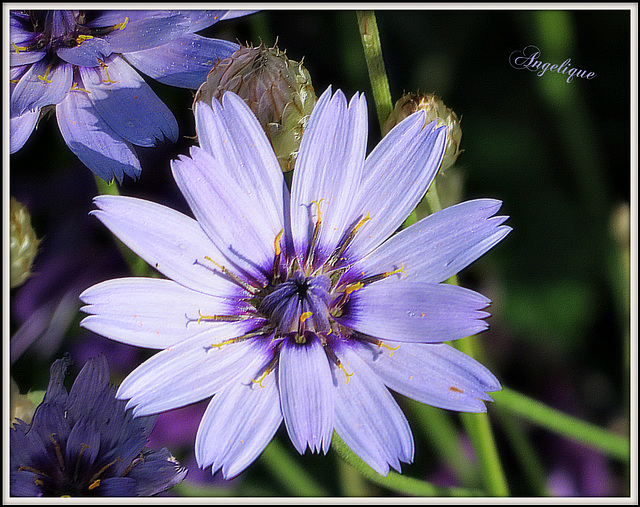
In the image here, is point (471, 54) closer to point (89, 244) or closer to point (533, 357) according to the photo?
point (533, 357)

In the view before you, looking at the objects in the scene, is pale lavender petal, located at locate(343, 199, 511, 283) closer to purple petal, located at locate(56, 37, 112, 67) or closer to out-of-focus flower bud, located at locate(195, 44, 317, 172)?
out-of-focus flower bud, located at locate(195, 44, 317, 172)

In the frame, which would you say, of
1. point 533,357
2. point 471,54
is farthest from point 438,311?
point 471,54

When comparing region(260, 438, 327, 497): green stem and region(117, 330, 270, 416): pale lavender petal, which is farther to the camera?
region(260, 438, 327, 497): green stem

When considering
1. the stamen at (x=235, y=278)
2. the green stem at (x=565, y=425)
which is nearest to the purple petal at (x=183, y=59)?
the stamen at (x=235, y=278)

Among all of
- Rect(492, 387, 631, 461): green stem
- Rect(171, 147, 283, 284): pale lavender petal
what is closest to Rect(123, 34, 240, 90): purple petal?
Rect(171, 147, 283, 284): pale lavender petal

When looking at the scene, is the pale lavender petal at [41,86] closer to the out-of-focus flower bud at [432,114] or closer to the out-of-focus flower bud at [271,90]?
the out-of-focus flower bud at [271,90]

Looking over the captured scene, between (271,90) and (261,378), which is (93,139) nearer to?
(271,90)

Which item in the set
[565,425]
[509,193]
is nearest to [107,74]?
[509,193]
